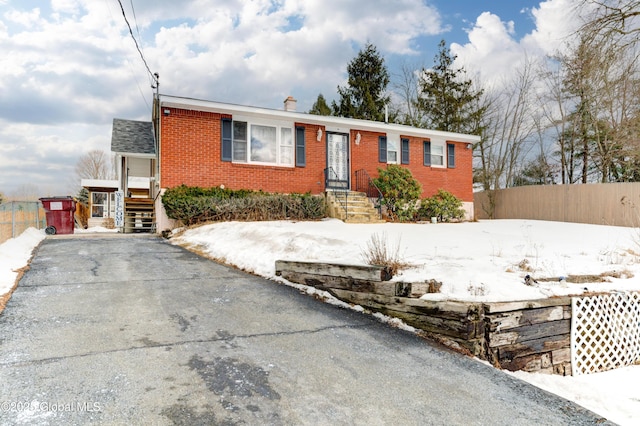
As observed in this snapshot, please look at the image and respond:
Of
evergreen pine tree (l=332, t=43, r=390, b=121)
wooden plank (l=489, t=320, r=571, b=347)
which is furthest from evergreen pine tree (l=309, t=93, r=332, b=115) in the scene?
wooden plank (l=489, t=320, r=571, b=347)

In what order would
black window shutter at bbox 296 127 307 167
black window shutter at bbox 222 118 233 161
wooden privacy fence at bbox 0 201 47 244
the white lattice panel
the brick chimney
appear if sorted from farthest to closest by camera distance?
the brick chimney
black window shutter at bbox 296 127 307 167
black window shutter at bbox 222 118 233 161
wooden privacy fence at bbox 0 201 47 244
the white lattice panel

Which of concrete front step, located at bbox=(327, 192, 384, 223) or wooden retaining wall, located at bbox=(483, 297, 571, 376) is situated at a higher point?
concrete front step, located at bbox=(327, 192, 384, 223)

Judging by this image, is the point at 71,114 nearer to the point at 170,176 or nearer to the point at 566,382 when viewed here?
the point at 170,176

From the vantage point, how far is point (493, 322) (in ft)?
10.9

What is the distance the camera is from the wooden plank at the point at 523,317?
131 inches

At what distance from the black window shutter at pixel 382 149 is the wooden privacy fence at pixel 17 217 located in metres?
12.2

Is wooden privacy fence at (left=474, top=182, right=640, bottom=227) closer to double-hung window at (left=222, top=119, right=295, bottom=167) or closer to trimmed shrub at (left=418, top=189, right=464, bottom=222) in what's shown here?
trimmed shrub at (left=418, top=189, right=464, bottom=222)

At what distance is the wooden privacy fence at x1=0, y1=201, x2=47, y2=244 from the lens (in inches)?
322

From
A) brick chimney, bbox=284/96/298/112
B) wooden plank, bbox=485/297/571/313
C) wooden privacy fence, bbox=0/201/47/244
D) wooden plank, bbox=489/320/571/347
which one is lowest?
wooden plank, bbox=489/320/571/347

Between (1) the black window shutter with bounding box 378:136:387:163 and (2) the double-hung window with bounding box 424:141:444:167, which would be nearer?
(1) the black window shutter with bounding box 378:136:387:163

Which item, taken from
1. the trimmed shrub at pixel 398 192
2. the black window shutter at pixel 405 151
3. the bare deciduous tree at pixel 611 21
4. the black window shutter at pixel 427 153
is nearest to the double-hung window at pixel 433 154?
the black window shutter at pixel 427 153

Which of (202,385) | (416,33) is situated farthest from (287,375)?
(416,33)

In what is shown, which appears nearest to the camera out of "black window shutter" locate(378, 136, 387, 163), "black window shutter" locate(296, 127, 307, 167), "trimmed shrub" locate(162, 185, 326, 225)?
"trimmed shrub" locate(162, 185, 326, 225)

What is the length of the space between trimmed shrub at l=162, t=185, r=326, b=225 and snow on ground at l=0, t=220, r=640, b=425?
111 cm
